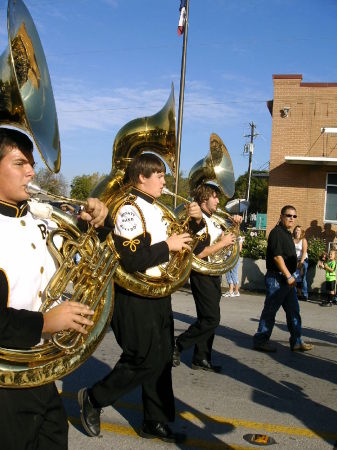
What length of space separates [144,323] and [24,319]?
4.80 ft

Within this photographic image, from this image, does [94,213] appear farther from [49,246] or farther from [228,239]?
[228,239]

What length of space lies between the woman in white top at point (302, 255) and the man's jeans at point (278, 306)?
3.30 meters

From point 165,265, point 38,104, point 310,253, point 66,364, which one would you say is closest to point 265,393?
point 165,265

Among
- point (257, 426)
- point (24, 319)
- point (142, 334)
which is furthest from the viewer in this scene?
point (257, 426)

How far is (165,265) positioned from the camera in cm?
354

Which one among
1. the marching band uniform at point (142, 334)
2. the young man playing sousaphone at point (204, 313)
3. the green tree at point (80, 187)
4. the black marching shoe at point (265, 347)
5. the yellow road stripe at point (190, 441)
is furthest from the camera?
the green tree at point (80, 187)

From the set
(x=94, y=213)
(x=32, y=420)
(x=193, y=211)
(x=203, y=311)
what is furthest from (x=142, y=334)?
(x=203, y=311)

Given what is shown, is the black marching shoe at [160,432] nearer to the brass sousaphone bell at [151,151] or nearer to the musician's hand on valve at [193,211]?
the brass sousaphone bell at [151,151]

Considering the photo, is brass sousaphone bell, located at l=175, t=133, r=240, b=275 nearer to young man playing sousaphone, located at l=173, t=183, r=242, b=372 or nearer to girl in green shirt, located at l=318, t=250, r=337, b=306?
young man playing sousaphone, located at l=173, t=183, r=242, b=372

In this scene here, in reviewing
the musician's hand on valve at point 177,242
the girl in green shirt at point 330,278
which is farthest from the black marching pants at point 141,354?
the girl in green shirt at point 330,278

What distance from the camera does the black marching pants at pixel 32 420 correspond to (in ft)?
6.41

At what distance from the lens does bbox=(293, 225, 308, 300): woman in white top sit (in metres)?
9.48

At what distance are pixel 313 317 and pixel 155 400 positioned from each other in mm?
5545

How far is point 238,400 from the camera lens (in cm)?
430
